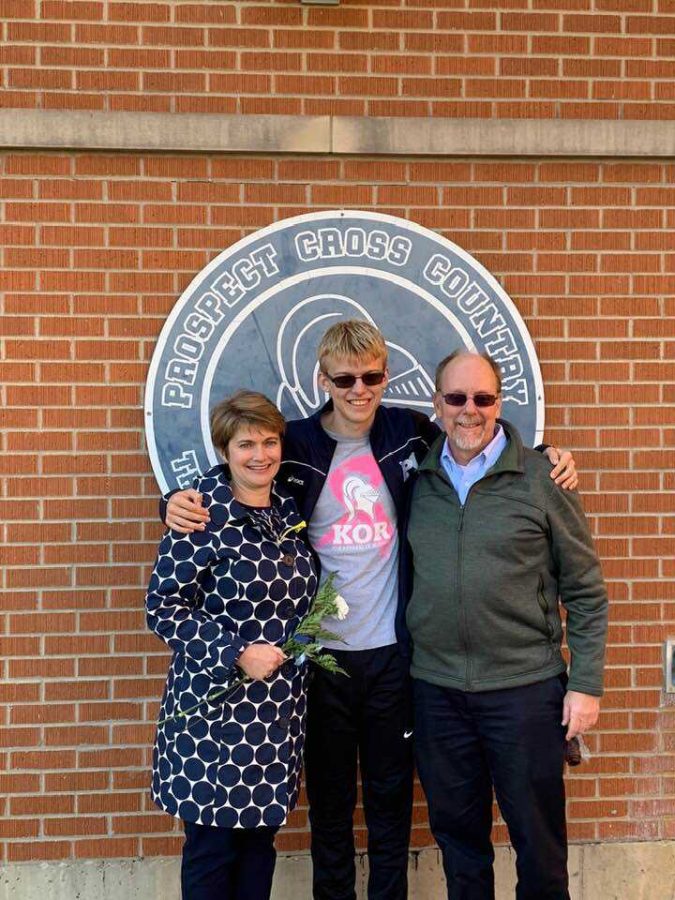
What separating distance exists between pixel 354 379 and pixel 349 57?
1.47 metres

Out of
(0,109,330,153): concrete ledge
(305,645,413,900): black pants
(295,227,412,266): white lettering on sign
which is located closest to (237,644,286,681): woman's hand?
(305,645,413,900): black pants

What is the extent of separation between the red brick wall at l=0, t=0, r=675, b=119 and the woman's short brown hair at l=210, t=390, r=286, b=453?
1.39 metres

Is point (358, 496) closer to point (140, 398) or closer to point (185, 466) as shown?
point (185, 466)

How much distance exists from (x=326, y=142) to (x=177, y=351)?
99 centimetres

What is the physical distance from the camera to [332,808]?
3271 millimetres

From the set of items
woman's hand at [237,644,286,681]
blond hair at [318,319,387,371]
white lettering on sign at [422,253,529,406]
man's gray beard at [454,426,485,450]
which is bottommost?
woman's hand at [237,644,286,681]

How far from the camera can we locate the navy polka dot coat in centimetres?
283

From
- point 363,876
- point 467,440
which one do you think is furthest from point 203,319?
point 363,876

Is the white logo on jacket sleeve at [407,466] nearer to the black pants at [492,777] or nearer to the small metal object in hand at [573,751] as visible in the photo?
the black pants at [492,777]

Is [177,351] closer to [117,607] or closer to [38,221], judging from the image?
[38,221]

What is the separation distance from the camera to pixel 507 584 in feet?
9.69

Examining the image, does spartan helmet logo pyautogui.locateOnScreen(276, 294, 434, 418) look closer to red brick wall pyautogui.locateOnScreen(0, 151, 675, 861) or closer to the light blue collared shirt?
red brick wall pyautogui.locateOnScreen(0, 151, 675, 861)

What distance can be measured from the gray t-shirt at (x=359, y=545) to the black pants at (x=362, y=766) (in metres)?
0.08

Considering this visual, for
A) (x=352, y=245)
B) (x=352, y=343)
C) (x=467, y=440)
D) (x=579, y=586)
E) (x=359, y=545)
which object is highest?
(x=352, y=245)
